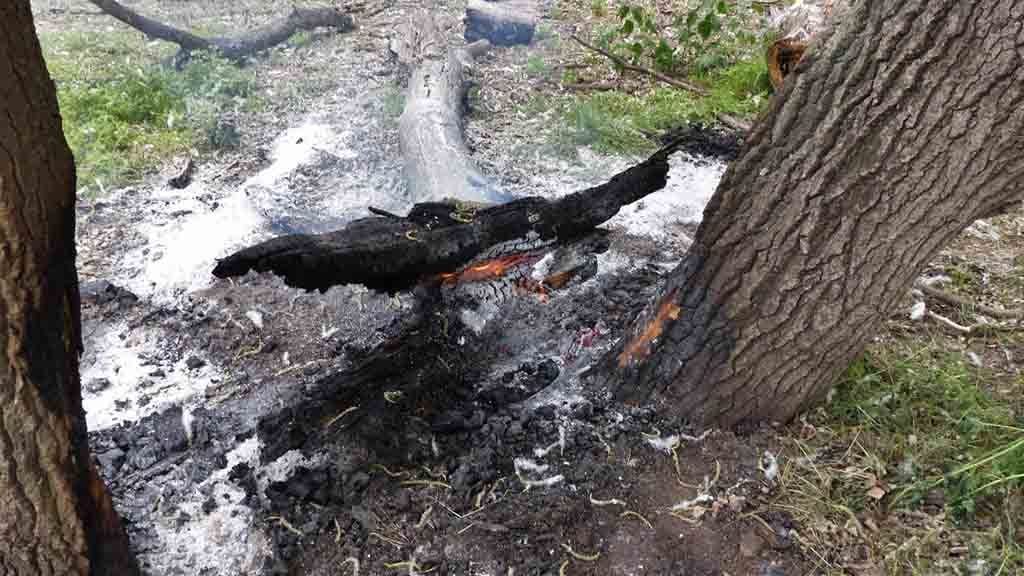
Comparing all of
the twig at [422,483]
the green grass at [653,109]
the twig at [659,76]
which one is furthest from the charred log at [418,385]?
the twig at [659,76]

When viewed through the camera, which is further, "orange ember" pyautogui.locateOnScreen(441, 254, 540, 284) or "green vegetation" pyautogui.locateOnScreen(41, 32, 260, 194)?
"green vegetation" pyautogui.locateOnScreen(41, 32, 260, 194)

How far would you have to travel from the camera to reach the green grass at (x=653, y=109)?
16.8 ft

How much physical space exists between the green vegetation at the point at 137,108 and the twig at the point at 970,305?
433 cm

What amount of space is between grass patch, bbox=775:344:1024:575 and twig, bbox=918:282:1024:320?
70 cm

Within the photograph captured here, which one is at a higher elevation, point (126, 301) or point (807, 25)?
point (807, 25)

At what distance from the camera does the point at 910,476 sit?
256 centimetres

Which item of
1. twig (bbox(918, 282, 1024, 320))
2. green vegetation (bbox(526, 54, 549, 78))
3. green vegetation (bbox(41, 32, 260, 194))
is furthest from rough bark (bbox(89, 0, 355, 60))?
twig (bbox(918, 282, 1024, 320))

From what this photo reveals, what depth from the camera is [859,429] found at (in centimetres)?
276

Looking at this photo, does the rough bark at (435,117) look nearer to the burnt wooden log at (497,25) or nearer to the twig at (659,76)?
the burnt wooden log at (497,25)

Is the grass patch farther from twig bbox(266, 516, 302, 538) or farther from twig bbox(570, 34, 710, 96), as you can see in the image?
twig bbox(570, 34, 710, 96)

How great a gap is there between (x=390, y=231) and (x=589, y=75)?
12.9 ft

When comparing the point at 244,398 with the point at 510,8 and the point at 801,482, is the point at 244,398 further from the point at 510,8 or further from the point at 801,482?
the point at 510,8

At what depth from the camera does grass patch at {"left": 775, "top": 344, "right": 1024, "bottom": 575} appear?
2.37 meters

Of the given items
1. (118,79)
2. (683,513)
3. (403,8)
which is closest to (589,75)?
(403,8)
